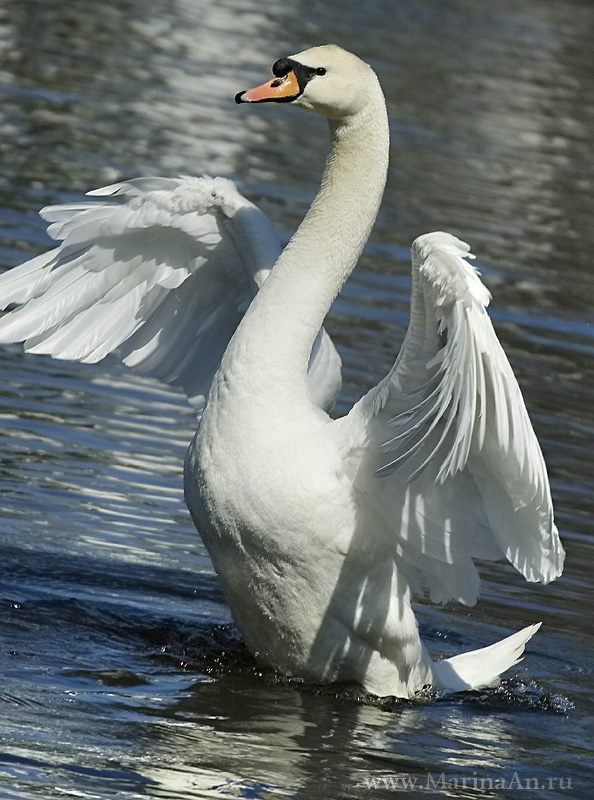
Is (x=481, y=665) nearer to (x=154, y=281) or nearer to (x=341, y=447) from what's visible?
(x=341, y=447)

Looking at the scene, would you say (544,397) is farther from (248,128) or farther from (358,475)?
(248,128)

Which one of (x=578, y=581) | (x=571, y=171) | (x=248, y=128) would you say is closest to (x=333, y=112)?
(x=578, y=581)

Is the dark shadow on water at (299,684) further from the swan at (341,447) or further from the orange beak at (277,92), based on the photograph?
the orange beak at (277,92)

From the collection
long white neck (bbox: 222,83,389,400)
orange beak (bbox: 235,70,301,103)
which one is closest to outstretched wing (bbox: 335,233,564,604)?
long white neck (bbox: 222,83,389,400)

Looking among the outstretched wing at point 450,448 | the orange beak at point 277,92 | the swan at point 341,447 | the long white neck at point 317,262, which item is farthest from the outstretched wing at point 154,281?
the outstretched wing at point 450,448

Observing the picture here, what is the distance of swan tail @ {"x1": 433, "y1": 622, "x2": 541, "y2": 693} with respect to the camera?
7.14 m

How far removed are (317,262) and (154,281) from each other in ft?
4.42

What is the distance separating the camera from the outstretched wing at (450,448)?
5.45 meters

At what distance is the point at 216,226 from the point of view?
7.42 metres

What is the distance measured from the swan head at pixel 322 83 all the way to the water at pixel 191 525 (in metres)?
2.48

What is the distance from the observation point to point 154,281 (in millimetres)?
7664

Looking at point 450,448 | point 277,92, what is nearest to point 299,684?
point 450,448

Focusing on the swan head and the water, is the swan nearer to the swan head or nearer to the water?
the swan head

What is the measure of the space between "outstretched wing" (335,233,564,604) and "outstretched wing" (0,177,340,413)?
122 centimetres
